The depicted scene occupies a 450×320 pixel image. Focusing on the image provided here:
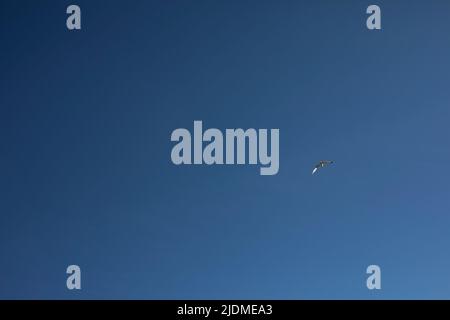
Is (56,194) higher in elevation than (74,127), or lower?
lower

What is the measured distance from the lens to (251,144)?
3.68 metres

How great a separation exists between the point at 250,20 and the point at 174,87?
43cm

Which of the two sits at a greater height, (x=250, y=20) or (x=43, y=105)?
(x=250, y=20)

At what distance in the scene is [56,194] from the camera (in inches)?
144

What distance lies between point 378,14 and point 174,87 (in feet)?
3.03

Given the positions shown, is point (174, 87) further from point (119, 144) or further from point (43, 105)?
point (43, 105)
